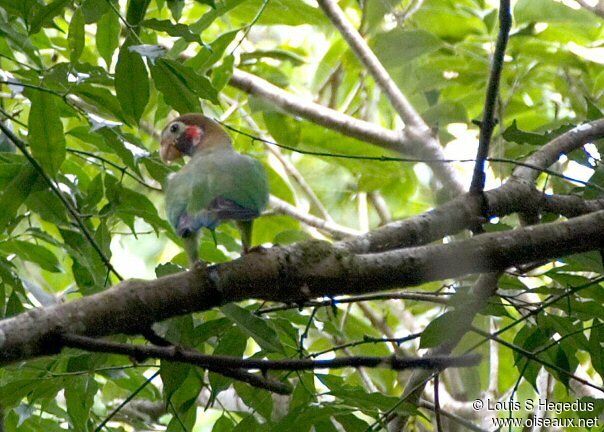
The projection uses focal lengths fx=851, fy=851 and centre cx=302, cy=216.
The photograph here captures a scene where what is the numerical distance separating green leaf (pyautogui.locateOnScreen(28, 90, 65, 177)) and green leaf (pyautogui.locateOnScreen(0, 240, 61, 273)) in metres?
0.63

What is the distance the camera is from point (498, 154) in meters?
4.21

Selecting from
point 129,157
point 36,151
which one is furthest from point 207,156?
point 36,151

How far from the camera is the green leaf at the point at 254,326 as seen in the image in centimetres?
231

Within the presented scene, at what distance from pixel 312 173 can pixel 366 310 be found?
126 centimetres

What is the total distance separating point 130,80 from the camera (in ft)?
Result: 8.43

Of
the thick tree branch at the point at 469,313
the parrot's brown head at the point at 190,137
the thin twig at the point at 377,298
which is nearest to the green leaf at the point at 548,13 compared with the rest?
the parrot's brown head at the point at 190,137

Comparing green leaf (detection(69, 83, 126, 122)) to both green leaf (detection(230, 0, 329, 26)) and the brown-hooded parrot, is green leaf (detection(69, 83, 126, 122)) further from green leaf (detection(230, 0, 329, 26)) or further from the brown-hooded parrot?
green leaf (detection(230, 0, 329, 26))

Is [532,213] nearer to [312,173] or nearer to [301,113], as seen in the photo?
[301,113]

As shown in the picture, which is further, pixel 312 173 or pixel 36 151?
pixel 312 173

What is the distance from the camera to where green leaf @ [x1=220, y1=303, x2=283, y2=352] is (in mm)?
2311

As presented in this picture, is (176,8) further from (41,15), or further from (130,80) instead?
(41,15)

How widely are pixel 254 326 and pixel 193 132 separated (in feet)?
4.52

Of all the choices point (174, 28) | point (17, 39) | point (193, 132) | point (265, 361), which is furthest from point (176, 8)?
point (265, 361)

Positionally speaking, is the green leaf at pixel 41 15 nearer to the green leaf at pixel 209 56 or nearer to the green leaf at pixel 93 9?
the green leaf at pixel 93 9
